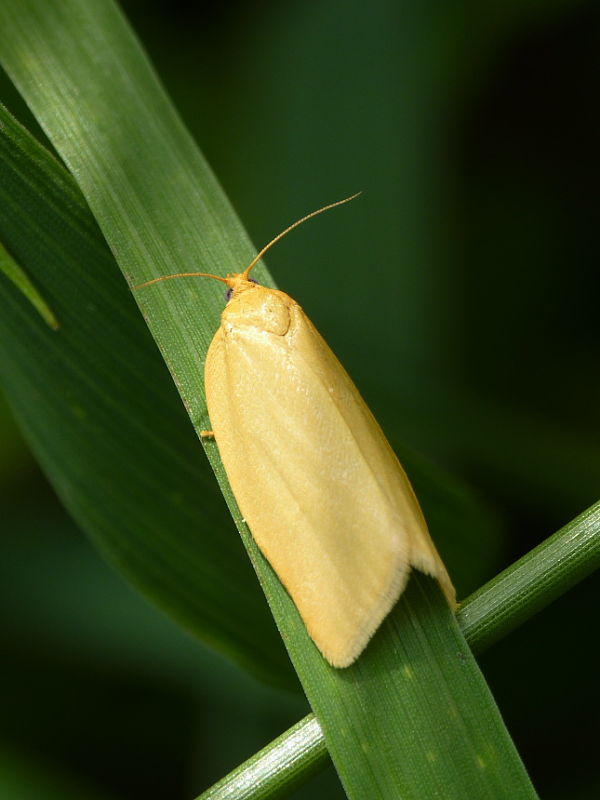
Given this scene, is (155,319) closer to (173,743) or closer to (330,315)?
(330,315)

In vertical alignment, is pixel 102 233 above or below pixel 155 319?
above

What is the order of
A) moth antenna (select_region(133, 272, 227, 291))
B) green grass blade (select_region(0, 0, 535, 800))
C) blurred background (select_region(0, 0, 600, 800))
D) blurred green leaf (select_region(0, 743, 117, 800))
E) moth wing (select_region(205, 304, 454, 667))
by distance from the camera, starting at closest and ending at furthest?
green grass blade (select_region(0, 0, 535, 800)) → moth wing (select_region(205, 304, 454, 667)) → moth antenna (select_region(133, 272, 227, 291)) → blurred green leaf (select_region(0, 743, 117, 800)) → blurred background (select_region(0, 0, 600, 800))

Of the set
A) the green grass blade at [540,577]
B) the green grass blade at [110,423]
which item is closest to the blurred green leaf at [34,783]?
the green grass blade at [110,423]

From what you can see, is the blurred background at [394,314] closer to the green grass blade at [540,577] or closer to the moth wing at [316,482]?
the moth wing at [316,482]

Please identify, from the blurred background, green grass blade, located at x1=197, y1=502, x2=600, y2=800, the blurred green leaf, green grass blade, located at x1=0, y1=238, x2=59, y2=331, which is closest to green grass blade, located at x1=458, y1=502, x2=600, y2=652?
green grass blade, located at x1=197, y1=502, x2=600, y2=800

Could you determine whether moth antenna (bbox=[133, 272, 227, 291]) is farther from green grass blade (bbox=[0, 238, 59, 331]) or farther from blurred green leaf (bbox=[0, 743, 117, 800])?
blurred green leaf (bbox=[0, 743, 117, 800])

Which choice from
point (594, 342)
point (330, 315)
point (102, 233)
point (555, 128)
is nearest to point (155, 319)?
point (102, 233)
